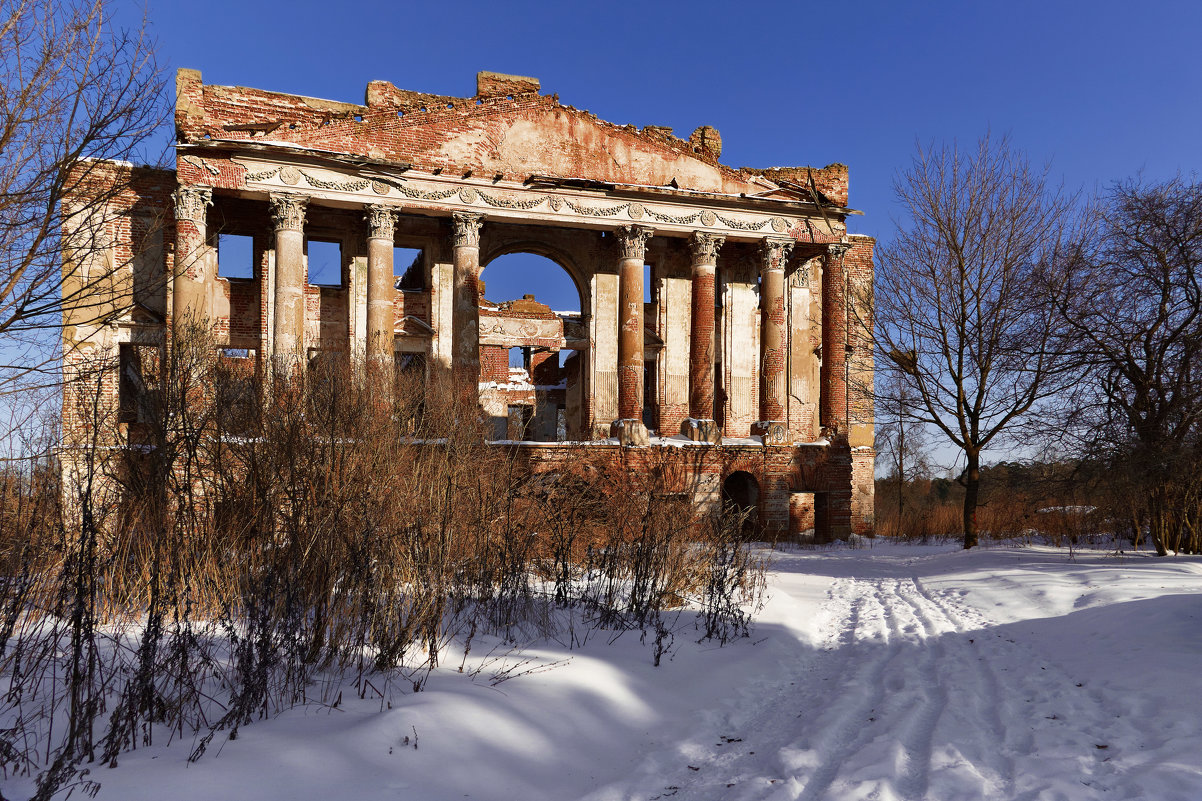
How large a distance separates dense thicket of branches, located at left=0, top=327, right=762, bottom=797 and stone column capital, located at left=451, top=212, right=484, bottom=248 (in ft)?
31.7

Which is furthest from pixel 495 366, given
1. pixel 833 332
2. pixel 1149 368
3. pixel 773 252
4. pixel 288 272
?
pixel 1149 368

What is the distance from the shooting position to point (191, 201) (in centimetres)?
1639

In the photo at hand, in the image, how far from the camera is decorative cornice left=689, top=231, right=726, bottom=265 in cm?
2028

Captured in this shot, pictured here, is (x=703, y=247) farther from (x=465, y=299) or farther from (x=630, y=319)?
(x=465, y=299)

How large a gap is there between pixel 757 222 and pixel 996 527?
10.8 metres

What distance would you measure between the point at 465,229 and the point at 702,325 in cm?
664

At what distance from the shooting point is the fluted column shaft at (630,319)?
1934 centimetres

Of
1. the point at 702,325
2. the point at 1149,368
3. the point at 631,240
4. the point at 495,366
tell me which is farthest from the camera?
the point at 495,366

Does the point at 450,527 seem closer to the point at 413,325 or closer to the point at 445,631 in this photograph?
the point at 445,631

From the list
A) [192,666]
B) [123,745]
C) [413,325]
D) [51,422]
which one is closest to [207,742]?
[123,745]

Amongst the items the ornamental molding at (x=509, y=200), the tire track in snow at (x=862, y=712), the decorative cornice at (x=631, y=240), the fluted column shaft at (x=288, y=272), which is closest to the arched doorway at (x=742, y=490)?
the decorative cornice at (x=631, y=240)

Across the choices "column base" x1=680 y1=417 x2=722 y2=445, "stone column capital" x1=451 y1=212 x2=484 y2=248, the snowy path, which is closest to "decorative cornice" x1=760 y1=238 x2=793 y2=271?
"column base" x1=680 y1=417 x2=722 y2=445

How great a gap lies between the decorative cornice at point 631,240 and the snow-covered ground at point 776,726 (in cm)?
1381

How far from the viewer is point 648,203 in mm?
19984
